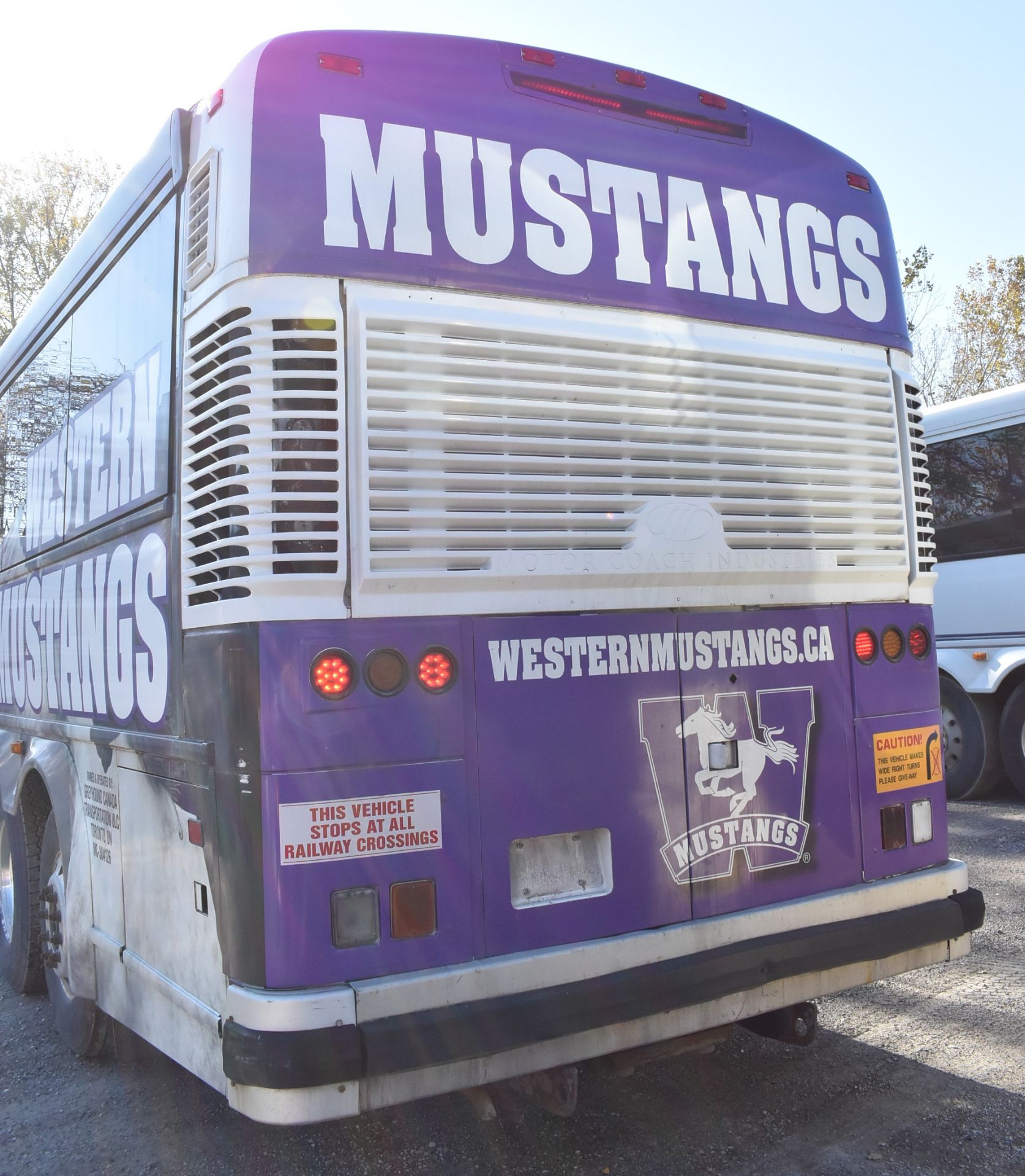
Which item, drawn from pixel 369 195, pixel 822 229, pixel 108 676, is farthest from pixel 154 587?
pixel 822 229

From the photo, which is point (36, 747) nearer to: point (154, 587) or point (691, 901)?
point (154, 587)

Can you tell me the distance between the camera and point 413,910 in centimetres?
285

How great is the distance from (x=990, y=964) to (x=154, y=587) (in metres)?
4.06

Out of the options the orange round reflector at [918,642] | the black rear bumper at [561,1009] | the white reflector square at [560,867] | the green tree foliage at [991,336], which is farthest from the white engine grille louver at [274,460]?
the green tree foliage at [991,336]

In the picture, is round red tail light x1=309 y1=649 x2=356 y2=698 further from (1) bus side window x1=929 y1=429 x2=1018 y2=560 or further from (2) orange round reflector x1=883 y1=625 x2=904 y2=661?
(1) bus side window x1=929 y1=429 x2=1018 y2=560

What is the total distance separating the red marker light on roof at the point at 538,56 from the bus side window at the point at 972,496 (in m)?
6.02

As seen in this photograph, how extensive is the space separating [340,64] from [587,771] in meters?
2.16

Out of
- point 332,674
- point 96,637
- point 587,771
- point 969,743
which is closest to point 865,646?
point 587,771

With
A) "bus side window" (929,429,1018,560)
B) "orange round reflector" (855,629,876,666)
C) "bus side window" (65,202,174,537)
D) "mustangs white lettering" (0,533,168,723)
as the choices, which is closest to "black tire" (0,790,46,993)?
"mustangs white lettering" (0,533,168,723)

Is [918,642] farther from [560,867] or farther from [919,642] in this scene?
[560,867]

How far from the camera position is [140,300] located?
3.73m

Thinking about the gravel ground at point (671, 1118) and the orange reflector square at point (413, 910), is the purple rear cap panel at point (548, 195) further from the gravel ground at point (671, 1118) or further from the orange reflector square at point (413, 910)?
the gravel ground at point (671, 1118)

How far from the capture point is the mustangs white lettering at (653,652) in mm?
3096

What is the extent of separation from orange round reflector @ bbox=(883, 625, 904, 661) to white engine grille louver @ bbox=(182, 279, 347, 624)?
205cm
